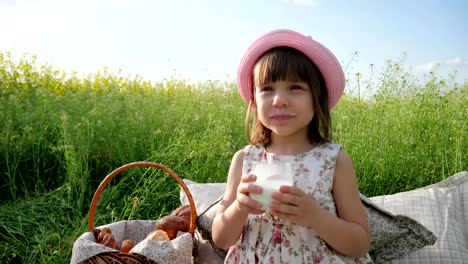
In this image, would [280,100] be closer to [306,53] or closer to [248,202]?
[306,53]

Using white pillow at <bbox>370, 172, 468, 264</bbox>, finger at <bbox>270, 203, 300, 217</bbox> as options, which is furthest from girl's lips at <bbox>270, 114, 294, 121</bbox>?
white pillow at <bbox>370, 172, 468, 264</bbox>

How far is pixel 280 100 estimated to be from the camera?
1.73m

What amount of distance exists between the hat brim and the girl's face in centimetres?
10

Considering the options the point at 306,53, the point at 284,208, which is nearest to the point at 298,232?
the point at 284,208

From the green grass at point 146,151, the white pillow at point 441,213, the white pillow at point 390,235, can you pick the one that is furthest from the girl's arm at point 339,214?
the green grass at point 146,151

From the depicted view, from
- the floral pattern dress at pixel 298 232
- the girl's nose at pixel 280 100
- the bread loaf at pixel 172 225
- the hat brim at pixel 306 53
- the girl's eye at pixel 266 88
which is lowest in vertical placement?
the bread loaf at pixel 172 225

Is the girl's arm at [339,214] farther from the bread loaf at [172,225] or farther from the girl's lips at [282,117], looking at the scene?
the bread loaf at [172,225]

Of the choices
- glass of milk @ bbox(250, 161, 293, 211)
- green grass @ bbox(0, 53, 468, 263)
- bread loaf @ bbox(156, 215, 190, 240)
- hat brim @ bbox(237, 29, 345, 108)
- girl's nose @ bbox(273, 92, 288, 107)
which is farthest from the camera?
green grass @ bbox(0, 53, 468, 263)

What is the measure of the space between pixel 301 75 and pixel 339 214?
457mm

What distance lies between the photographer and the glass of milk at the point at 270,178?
151 cm

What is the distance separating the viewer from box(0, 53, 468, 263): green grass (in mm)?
3322

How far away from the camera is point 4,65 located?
585cm

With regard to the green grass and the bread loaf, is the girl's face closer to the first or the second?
the bread loaf

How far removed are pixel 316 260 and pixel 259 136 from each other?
471 millimetres
